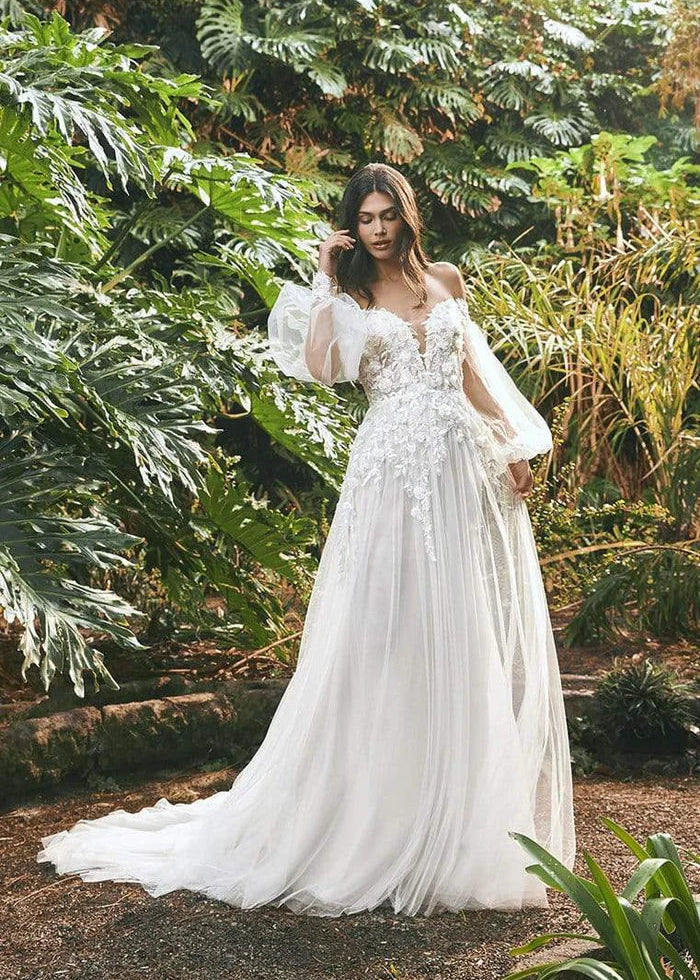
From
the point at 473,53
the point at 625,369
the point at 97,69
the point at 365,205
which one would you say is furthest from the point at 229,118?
the point at 365,205

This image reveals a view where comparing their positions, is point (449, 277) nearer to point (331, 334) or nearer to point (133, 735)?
point (331, 334)

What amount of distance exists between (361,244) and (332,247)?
90 mm

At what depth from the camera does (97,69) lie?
3.71m

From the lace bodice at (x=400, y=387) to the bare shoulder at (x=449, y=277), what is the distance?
5 cm

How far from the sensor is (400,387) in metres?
3.29

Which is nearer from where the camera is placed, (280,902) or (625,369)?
(280,902)

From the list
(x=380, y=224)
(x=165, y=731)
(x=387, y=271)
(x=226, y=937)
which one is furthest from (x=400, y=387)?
(x=165, y=731)

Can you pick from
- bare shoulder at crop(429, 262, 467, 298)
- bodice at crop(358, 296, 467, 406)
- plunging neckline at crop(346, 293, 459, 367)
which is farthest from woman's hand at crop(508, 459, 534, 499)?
bare shoulder at crop(429, 262, 467, 298)

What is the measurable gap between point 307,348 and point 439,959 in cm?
160

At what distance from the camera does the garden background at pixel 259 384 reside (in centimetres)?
339

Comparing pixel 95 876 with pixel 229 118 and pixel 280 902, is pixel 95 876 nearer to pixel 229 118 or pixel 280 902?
pixel 280 902

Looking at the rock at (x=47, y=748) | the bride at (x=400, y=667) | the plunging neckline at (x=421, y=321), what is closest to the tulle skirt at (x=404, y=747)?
the bride at (x=400, y=667)

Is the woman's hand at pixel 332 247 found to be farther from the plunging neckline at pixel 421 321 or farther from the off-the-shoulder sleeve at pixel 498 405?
the off-the-shoulder sleeve at pixel 498 405

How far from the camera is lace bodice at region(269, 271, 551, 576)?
10.6ft
